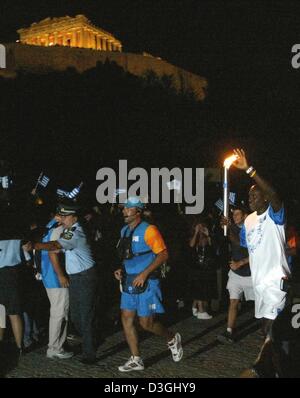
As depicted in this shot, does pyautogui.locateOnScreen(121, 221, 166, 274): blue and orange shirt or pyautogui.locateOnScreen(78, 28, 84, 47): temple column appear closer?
pyautogui.locateOnScreen(121, 221, 166, 274): blue and orange shirt

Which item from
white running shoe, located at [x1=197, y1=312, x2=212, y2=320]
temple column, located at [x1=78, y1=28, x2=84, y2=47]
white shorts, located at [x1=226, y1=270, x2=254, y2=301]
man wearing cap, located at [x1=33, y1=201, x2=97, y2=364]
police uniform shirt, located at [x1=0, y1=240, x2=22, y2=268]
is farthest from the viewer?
temple column, located at [x1=78, y1=28, x2=84, y2=47]

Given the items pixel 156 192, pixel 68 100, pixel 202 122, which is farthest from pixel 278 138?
pixel 156 192

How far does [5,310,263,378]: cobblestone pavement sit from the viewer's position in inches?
234

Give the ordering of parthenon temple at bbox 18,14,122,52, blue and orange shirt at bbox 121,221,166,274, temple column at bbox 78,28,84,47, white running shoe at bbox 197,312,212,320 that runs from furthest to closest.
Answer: parthenon temple at bbox 18,14,122,52 < temple column at bbox 78,28,84,47 < white running shoe at bbox 197,312,212,320 < blue and orange shirt at bbox 121,221,166,274

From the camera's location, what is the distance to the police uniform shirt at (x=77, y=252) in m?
6.36

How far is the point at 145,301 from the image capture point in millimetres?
6020

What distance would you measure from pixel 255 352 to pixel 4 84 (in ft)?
143

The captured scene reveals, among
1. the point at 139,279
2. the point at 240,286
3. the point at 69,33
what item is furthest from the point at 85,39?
the point at 139,279

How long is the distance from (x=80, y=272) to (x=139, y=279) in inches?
33.3

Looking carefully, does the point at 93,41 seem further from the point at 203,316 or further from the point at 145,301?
the point at 145,301

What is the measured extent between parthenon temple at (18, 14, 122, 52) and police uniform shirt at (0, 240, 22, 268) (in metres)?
82.2

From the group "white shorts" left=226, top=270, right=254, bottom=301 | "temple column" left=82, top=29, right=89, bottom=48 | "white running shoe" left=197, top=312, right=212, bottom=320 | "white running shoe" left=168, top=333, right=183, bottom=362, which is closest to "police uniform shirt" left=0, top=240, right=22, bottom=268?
"white running shoe" left=168, top=333, right=183, bottom=362

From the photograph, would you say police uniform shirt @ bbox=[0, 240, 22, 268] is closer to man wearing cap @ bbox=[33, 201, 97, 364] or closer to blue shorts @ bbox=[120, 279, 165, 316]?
man wearing cap @ bbox=[33, 201, 97, 364]

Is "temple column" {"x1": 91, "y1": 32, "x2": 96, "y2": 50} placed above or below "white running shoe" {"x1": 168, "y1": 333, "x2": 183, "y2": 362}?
above
